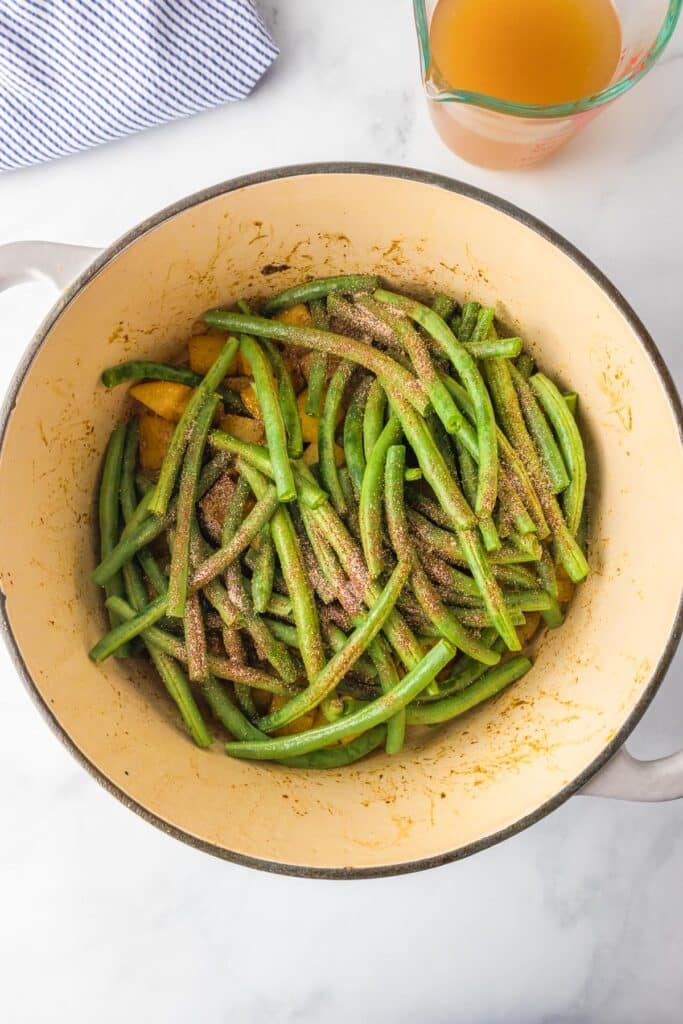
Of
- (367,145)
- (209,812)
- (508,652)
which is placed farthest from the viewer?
(367,145)

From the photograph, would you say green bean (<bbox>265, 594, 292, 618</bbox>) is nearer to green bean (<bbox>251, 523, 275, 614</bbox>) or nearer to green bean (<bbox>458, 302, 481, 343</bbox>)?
green bean (<bbox>251, 523, 275, 614</bbox>)

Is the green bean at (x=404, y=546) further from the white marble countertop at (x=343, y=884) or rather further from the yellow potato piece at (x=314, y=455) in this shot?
the white marble countertop at (x=343, y=884)

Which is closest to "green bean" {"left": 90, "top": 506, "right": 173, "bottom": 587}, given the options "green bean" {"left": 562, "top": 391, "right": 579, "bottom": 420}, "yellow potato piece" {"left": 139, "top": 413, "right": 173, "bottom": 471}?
"yellow potato piece" {"left": 139, "top": 413, "right": 173, "bottom": 471}

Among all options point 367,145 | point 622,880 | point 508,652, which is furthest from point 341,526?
point 622,880

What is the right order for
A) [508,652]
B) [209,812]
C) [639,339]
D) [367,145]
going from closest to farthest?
[639,339] → [209,812] → [508,652] → [367,145]

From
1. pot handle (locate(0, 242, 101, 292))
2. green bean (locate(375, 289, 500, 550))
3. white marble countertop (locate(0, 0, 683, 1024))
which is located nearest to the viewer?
pot handle (locate(0, 242, 101, 292))

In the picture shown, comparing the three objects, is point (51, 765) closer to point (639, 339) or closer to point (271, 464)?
point (271, 464)
